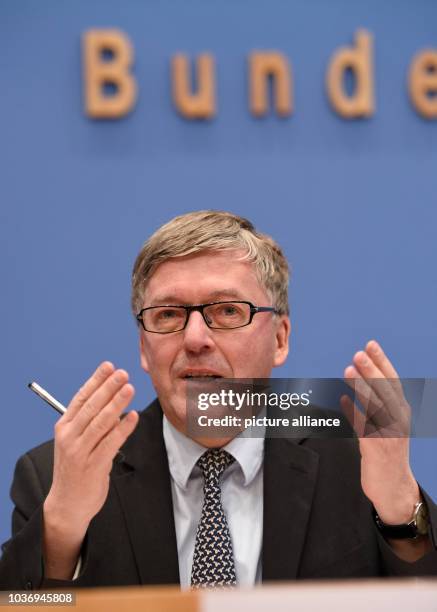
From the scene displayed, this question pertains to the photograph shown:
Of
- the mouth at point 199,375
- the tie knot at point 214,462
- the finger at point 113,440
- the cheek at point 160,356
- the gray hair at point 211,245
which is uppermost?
the gray hair at point 211,245

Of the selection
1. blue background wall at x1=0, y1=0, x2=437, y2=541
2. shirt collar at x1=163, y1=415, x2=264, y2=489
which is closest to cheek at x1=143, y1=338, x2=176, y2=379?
shirt collar at x1=163, y1=415, x2=264, y2=489

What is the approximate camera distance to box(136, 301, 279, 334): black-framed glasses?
183 cm

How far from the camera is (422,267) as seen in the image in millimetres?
2898

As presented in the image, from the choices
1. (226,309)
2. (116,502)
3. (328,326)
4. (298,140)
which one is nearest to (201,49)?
(298,140)

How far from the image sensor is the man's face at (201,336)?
178 centimetres

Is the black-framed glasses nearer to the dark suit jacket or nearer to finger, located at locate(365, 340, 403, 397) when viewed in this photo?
the dark suit jacket

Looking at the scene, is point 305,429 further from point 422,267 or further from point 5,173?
point 5,173

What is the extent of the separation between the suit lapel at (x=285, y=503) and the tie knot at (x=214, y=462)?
0.09 metres

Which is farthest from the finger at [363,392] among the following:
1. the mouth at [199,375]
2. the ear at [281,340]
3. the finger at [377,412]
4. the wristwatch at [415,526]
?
the ear at [281,340]

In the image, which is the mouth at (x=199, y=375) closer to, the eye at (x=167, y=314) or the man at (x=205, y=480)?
the man at (x=205, y=480)

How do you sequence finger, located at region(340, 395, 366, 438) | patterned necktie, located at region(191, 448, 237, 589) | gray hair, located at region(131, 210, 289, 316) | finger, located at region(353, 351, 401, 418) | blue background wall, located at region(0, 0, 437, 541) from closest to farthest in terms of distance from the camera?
1. finger, located at region(353, 351, 401, 418)
2. finger, located at region(340, 395, 366, 438)
3. patterned necktie, located at region(191, 448, 237, 589)
4. gray hair, located at region(131, 210, 289, 316)
5. blue background wall, located at region(0, 0, 437, 541)

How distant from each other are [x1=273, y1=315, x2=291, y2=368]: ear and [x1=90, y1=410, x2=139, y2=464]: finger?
578 millimetres

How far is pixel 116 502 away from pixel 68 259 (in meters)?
1.15

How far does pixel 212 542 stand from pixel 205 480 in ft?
0.47
